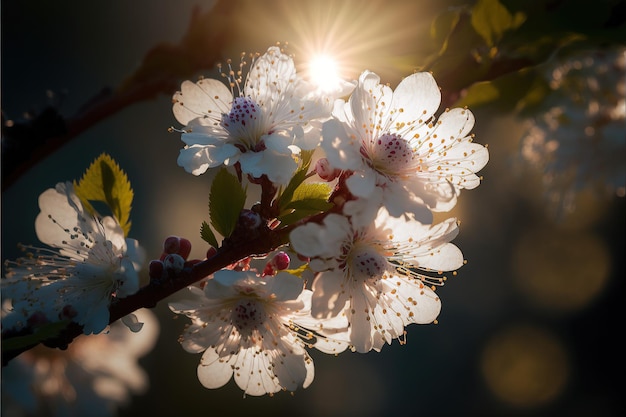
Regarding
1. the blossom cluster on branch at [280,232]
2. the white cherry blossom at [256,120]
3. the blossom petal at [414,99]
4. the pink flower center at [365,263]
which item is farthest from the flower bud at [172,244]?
the blossom petal at [414,99]

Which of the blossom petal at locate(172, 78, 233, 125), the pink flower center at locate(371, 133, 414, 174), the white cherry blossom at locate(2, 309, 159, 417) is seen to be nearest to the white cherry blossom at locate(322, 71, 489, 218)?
the pink flower center at locate(371, 133, 414, 174)

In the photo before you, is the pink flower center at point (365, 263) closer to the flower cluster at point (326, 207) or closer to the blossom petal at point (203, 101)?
the flower cluster at point (326, 207)

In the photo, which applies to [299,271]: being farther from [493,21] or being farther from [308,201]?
[493,21]

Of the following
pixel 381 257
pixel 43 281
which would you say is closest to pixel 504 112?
pixel 381 257

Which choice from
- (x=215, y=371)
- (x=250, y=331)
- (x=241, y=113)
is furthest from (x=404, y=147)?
(x=215, y=371)

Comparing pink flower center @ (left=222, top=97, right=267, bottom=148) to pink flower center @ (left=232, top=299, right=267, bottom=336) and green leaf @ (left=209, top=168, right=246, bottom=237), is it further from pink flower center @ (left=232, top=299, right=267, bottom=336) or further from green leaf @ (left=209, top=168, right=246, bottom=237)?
pink flower center @ (left=232, top=299, right=267, bottom=336)
